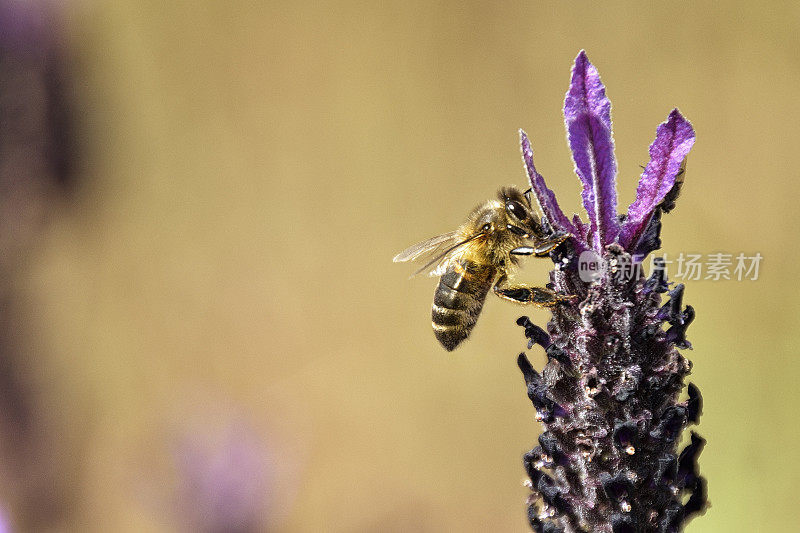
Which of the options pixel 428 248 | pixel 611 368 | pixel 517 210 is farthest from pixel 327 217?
pixel 611 368

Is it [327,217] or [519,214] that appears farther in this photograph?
[327,217]

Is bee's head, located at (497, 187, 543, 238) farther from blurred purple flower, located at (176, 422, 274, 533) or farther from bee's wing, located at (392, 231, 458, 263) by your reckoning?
blurred purple flower, located at (176, 422, 274, 533)

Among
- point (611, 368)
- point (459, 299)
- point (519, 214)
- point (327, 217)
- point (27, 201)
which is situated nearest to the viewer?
point (611, 368)

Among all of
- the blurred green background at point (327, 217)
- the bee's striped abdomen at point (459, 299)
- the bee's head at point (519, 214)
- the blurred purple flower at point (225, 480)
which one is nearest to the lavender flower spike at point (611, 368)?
the bee's head at point (519, 214)

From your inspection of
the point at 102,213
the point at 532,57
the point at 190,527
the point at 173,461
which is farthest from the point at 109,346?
the point at 532,57

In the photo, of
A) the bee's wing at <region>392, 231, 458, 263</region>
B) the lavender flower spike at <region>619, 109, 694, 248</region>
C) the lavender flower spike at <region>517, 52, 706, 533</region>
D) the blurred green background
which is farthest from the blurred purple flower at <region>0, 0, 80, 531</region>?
the lavender flower spike at <region>619, 109, 694, 248</region>

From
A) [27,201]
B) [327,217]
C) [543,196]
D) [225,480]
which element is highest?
[327,217]

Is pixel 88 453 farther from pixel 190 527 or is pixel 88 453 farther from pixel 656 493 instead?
pixel 656 493

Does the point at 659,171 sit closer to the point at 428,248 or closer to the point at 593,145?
the point at 593,145
